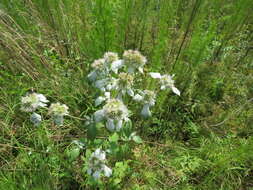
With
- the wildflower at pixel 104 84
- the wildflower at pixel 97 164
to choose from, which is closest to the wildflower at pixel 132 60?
the wildflower at pixel 104 84

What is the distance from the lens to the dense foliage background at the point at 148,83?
143cm

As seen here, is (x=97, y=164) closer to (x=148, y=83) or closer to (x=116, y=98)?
(x=116, y=98)

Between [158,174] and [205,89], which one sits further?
[205,89]

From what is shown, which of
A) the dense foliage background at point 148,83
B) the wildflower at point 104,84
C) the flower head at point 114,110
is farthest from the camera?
the dense foliage background at point 148,83

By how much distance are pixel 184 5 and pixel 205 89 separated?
0.82m

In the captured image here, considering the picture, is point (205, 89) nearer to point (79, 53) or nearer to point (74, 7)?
point (79, 53)

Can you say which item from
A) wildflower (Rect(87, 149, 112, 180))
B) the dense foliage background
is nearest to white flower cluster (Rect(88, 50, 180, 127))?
wildflower (Rect(87, 149, 112, 180))

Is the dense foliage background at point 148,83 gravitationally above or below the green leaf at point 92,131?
above

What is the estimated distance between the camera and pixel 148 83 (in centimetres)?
159

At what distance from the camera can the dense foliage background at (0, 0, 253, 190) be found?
1427mm

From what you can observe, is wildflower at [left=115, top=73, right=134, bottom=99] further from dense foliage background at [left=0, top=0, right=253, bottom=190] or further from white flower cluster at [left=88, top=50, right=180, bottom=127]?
dense foliage background at [left=0, top=0, right=253, bottom=190]

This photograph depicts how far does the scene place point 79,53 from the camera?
2.11m

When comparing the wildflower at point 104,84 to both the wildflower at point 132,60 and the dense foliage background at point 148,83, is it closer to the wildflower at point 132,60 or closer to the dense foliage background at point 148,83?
the wildflower at point 132,60

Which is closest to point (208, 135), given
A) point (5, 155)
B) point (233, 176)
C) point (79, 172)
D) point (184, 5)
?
point (233, 176)
